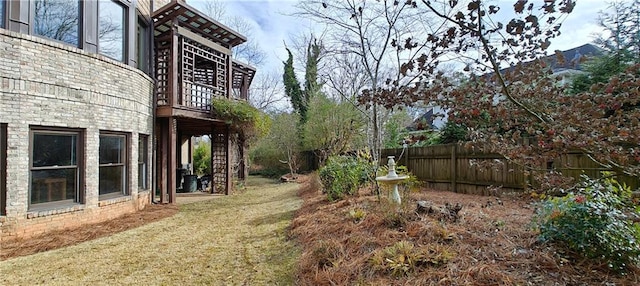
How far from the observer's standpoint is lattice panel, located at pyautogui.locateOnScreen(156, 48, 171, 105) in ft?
29.7

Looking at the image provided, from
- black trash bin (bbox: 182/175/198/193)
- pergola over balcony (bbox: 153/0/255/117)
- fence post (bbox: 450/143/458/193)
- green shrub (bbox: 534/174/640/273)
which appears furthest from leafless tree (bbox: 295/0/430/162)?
black trash bin (bbox: 182/175/198/193)

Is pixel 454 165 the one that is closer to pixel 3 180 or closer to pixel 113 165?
pixel 113 165

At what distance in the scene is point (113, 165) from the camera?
6984 millimetres

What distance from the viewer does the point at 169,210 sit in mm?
7984

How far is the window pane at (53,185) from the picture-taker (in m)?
5.52

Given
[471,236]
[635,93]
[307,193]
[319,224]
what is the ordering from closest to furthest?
[635,93] < [471,236] < [319,224] < [307,193]

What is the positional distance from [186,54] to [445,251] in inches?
361

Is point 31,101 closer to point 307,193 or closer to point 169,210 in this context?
point 169,210

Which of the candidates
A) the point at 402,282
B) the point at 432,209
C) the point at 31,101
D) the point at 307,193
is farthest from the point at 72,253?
the point at 307,193

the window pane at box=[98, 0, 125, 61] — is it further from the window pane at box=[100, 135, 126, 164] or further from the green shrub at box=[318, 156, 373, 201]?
the green shrub at box=[318, 156, 373, 201]

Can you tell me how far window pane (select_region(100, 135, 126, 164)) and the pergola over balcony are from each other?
1.65 m

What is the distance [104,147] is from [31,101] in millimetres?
1638

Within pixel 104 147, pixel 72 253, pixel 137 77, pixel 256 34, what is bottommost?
pixel 72 253

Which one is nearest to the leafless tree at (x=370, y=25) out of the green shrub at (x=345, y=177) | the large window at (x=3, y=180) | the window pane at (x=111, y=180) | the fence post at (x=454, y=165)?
the green shrub at (x=345, y=177)
